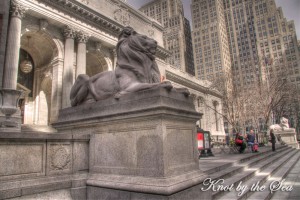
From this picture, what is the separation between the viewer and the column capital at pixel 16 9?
16.7m

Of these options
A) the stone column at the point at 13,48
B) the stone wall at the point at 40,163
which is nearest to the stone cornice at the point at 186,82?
the stone column at the point at 13,48

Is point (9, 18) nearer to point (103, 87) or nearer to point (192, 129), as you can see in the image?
point (103, 87)

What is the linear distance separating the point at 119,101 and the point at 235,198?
280 centimetres

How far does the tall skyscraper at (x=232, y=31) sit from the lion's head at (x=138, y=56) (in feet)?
248

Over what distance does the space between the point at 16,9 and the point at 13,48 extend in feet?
10.2

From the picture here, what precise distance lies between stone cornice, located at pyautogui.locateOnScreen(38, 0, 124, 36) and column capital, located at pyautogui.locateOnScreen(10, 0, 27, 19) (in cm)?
243

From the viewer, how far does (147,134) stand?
339 cm

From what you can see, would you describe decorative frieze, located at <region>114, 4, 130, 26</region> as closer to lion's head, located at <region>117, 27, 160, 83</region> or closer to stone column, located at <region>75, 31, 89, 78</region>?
stone column, located at <region>75, 31, 89, 78</region>

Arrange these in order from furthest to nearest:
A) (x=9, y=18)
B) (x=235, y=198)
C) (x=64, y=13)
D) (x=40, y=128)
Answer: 1. (x=64, y=13)
2. (x=40, y=128)
3. (x=9, y=18)
4. (x=235, y=198)

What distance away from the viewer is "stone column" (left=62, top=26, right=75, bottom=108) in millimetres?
19692

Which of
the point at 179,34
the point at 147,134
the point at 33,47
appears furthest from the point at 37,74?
the point at 179,34

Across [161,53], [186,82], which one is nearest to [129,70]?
[161,53]

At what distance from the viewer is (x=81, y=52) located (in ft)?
70.2

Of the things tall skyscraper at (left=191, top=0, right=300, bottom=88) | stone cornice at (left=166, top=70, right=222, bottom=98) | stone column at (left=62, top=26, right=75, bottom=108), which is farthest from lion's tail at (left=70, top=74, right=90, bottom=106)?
tall skyscraper at (left=191, top=0, right=300, bottom=88)
